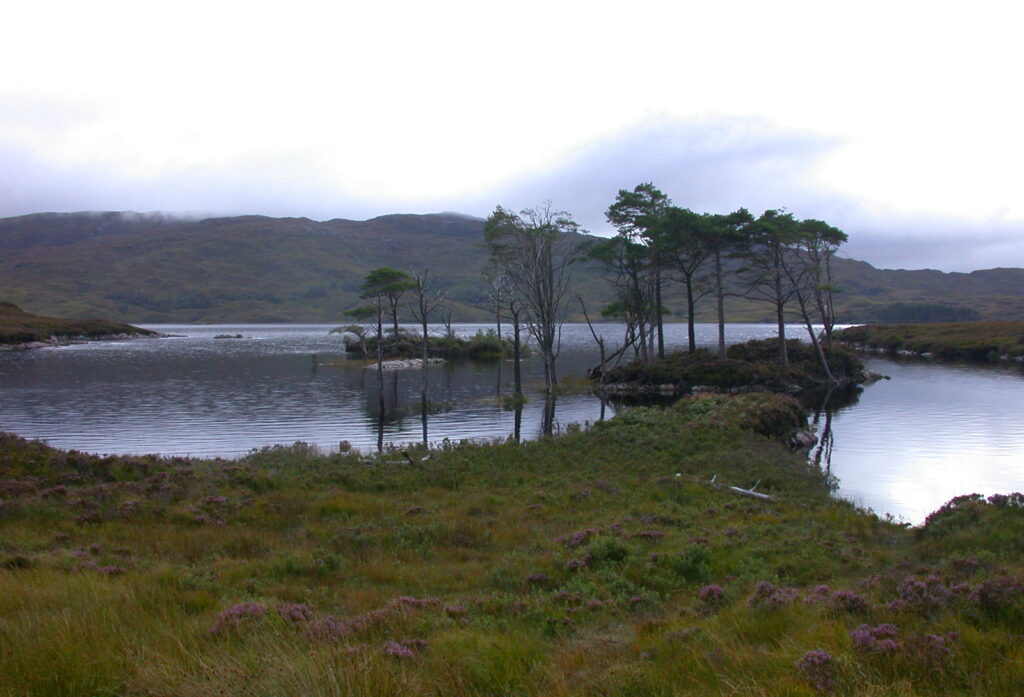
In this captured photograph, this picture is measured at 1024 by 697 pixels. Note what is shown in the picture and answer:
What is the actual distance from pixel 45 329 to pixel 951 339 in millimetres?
130751

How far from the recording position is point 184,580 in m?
8.09

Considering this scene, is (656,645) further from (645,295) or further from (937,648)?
(645,295)

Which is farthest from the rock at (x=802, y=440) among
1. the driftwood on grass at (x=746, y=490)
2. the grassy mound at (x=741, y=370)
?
the grassy mound at (x=741, y=370)

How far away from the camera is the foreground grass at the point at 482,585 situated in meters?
5.19

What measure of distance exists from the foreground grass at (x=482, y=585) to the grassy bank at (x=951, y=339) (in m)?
69.6

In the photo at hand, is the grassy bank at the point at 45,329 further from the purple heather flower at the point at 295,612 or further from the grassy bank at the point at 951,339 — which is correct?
the grassy bank at the point at 951,339

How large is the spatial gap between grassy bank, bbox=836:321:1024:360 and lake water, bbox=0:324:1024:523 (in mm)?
14991

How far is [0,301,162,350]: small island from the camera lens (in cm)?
9594

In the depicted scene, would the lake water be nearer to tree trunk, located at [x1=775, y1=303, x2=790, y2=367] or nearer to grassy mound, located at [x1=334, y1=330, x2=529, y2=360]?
tree trunk, located at [x1=775, y1=303, x2=790, y2=367]

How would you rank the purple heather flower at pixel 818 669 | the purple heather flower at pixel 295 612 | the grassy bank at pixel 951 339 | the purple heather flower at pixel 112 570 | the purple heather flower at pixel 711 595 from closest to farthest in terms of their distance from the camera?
the purple heather flower at pixel 818 669, the purple heather flower at pixel 295 612, the purple heather flower at pixel 711 595, the purple heather flower at pixel 112 570, the grassy bank at pixel 951 339

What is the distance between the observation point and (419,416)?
35031 millimetres

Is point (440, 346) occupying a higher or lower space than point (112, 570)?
higher

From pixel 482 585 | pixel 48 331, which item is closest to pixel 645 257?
pixel 482 585

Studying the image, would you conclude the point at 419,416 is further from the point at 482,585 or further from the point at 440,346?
the point at 440,346
